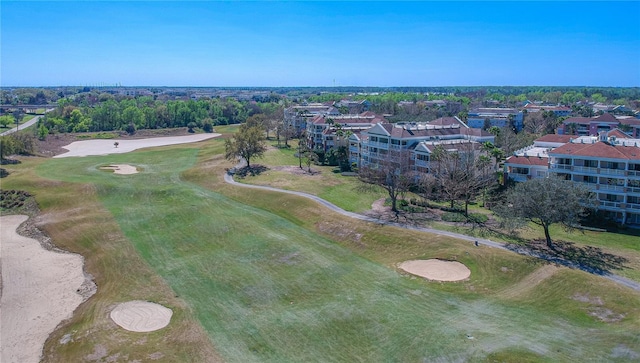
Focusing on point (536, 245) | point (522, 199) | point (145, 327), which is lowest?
point (145, 327)

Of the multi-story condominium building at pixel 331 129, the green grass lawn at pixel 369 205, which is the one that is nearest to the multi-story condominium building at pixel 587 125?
the multi-story condominium building at pixel 331 129

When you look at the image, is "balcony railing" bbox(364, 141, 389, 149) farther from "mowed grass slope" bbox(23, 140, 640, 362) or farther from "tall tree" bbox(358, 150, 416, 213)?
"mowed grass slope" bbox(23, 140, 640, 362)

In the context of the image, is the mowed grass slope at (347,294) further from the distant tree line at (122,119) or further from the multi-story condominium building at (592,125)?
the distant tree line at (122,119)

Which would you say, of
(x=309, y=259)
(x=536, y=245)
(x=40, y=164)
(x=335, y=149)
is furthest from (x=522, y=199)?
(x=40, y=164)

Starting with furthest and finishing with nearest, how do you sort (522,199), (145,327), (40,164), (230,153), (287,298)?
1. (40,164)
2. (230,153)
3. (522,199)
4. (287,298)
5. (145,327)

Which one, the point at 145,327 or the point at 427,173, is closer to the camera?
the point at 145,327

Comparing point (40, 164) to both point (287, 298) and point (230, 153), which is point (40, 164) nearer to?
point (230, 153)

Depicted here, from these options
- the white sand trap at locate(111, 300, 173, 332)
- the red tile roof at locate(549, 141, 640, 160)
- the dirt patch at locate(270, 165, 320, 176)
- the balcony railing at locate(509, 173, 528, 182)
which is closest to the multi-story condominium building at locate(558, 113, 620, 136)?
the balcony railing at locate(509, 173, 528, 182)

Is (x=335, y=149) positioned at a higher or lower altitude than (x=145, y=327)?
higher
